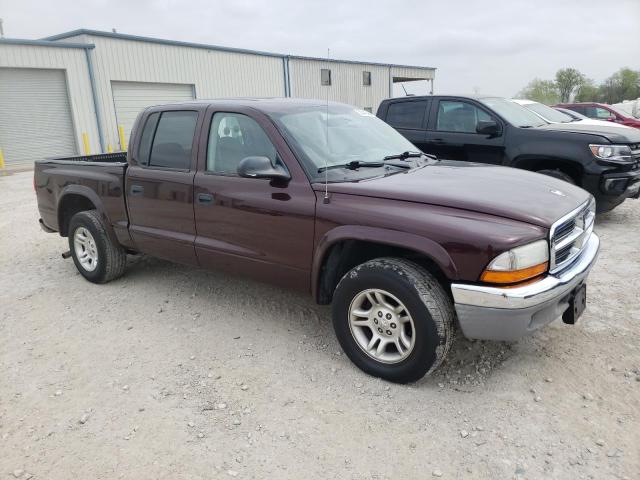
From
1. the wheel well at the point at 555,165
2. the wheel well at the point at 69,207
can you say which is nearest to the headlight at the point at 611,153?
the wheel well at the point at 555,165

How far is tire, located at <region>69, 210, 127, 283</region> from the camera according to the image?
489 centimetres

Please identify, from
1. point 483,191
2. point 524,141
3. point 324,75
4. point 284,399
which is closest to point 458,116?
point 524,141

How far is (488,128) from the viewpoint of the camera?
685 centimetres

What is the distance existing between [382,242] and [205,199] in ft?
5.16

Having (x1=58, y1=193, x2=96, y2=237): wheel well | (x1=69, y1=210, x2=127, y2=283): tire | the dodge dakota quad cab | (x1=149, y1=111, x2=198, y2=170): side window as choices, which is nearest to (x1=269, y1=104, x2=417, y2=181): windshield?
the dodge dakota quad cab

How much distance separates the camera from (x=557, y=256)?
9.75 ft

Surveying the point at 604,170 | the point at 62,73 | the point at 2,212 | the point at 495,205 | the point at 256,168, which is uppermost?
the point at 62,73

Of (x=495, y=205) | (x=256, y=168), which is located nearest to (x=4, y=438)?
(x=256, y=168)

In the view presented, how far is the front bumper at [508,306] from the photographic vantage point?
8.73 ft

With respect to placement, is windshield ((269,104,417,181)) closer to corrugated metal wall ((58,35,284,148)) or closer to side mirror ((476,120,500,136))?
side mirror ((476,120,500,136))

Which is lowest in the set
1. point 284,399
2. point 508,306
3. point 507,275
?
point 284,399

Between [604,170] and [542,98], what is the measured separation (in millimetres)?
65706

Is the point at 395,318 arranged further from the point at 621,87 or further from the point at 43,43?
the point at 621,87

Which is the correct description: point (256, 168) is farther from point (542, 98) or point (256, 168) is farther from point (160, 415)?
point (542, 98)
